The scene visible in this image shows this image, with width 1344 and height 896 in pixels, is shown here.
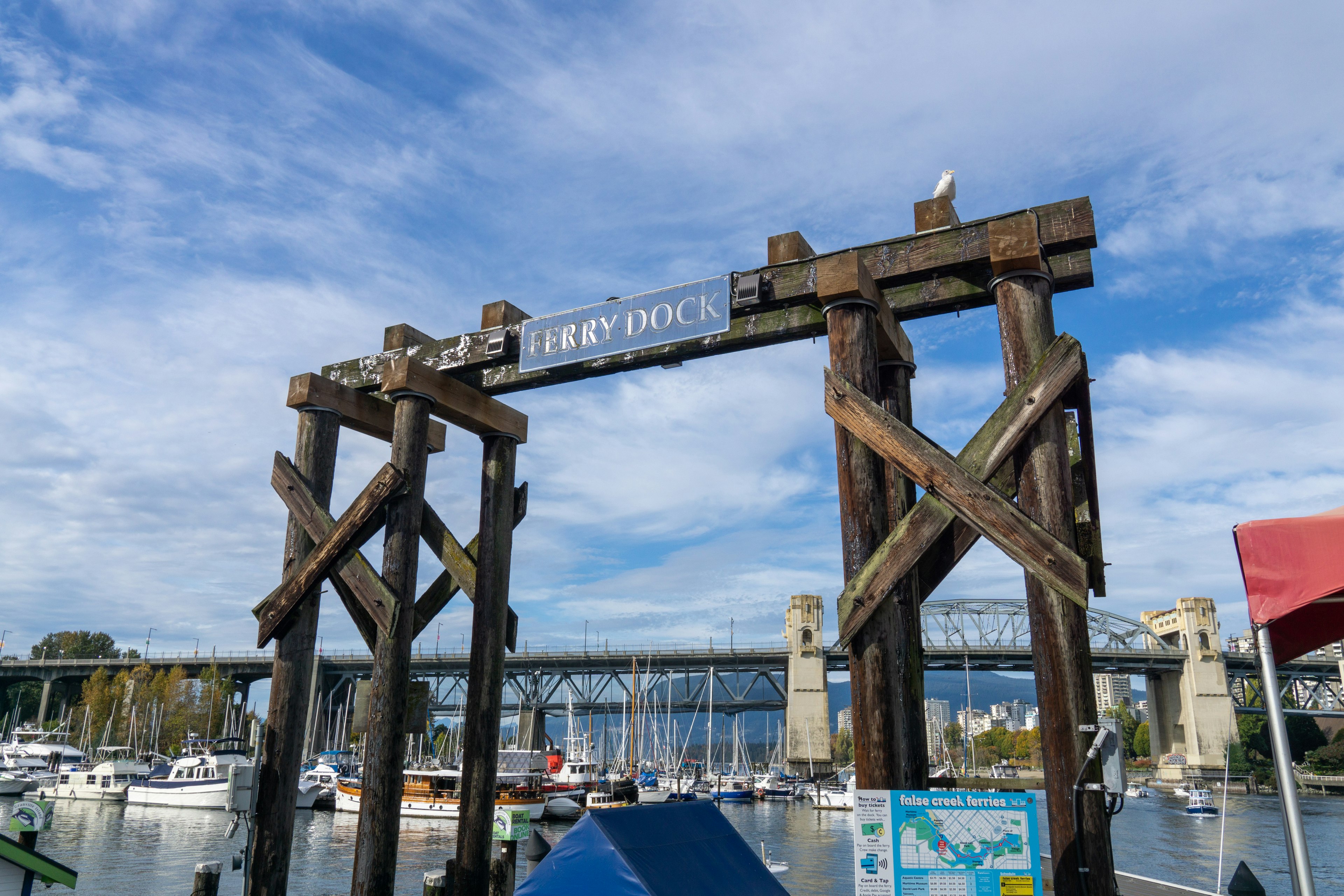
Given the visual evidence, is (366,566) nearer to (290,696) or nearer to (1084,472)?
(290,696)

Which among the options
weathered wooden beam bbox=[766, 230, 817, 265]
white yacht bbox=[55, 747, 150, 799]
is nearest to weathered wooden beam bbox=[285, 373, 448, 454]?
weathered wooden beam bbox=[766, 230, 817, 265]

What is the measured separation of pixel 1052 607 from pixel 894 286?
3.12 meters

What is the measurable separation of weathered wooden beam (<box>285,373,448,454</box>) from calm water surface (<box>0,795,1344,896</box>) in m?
14.2

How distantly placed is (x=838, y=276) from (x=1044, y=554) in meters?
2.60

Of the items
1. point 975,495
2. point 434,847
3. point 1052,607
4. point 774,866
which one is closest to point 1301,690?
point 434,847

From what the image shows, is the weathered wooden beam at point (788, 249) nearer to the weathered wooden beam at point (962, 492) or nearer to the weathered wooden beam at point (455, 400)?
the weathered wooden beam at point (962, 492)

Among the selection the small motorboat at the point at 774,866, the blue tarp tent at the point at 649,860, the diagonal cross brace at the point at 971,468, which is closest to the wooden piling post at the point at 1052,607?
the diagonal cross brace at the point at 971,468

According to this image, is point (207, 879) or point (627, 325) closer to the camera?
point (627, 325)

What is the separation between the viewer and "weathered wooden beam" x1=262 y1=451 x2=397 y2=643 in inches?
340

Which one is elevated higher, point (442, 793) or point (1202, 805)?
point (442, 793)

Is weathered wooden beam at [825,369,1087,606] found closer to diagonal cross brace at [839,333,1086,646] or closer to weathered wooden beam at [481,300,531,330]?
diagonal cross brace at [839,333,1086,646]

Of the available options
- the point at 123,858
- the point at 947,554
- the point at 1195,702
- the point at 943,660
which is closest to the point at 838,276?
the point at 947,554

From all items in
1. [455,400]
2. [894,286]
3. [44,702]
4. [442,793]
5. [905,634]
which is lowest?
[442,793]

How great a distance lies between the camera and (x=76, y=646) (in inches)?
5458
